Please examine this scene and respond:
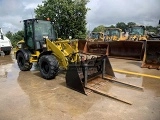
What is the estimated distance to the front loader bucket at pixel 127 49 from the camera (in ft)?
36.8

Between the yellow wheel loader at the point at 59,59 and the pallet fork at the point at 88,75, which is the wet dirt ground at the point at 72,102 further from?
the yellow wheel loader at the point at 59,59

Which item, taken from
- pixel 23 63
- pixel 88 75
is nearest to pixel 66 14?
pixel 23 63

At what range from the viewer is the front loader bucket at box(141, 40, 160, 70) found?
888 cm

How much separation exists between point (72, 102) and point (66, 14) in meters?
18.7

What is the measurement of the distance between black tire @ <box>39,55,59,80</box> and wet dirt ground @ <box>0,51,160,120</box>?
0.81ft

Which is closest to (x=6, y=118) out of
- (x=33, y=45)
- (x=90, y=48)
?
(x=33, y=45)

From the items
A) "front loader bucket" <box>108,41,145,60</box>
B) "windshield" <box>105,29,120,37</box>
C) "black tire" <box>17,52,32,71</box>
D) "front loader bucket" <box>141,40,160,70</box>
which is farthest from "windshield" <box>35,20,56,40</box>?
"windshield" <box>105,29,120,37</box>

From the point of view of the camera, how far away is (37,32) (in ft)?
27.1

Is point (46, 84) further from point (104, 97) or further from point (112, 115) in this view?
point (112, 115)

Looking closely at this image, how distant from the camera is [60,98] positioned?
5297 mm

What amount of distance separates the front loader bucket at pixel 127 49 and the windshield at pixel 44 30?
16.3 feet

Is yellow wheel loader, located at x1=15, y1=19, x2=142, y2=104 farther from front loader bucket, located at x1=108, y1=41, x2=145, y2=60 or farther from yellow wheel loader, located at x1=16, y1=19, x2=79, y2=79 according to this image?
front loader bucket, located at x1=108, y1=41, x2=145, y2=60

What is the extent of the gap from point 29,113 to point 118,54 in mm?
8774

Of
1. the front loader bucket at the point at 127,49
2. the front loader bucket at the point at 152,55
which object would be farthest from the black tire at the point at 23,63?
the front loader bucket at the point at 127,49
